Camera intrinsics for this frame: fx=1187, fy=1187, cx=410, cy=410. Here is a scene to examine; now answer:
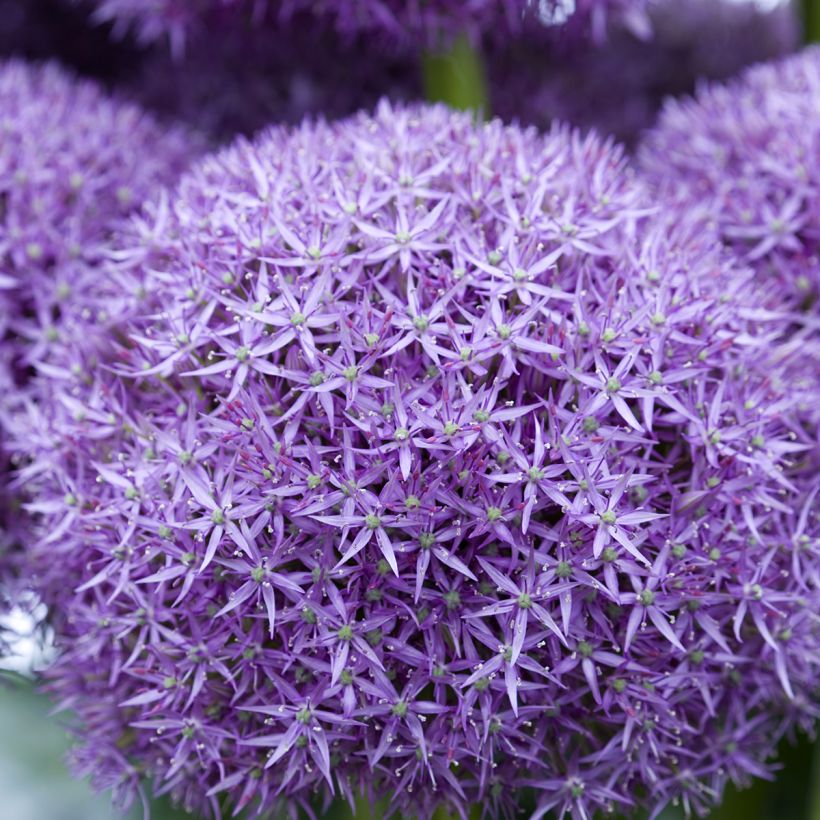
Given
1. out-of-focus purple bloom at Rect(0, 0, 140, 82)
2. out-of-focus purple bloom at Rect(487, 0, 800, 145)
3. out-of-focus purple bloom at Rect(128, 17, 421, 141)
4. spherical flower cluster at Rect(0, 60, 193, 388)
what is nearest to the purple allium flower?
out-of-focus purple bloom at Rect(487, 0, 800, 145)

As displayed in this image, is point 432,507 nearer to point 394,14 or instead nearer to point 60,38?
point 394,14

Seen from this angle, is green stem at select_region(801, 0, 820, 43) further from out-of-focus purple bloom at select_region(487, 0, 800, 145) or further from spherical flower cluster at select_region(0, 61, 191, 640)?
spherical flower cluster at select_region(0, 61, 191, 640)

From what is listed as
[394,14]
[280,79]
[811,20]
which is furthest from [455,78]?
[811,20]

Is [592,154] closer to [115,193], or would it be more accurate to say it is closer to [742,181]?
[742,181]

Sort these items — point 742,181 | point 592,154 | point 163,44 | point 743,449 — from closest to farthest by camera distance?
point 743,449 → point 592,154 → point 742,181 → point 163,44

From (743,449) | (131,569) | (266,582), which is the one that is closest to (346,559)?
(266,582)

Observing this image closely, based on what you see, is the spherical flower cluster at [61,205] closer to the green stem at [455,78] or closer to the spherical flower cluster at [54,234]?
the spherical flower cluster at [54,234]
